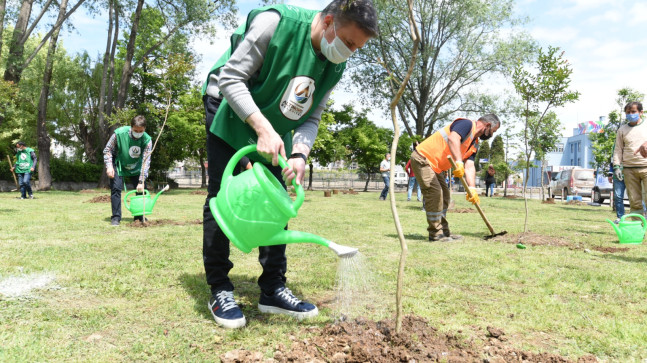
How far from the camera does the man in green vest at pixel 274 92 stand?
2.12 meters

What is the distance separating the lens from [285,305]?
2629mm

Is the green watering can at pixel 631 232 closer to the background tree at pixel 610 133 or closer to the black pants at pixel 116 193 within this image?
the black pants at pixel 116 193

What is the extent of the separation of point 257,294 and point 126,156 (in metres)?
4.71

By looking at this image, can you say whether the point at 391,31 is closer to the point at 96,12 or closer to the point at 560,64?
the point at 96,12

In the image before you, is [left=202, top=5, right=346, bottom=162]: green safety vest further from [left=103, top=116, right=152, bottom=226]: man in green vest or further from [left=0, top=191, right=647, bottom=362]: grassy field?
[left=103, top=116, right=152, bottom=226]: man in green vest

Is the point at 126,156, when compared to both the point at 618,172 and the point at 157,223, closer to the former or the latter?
the point at 157,223

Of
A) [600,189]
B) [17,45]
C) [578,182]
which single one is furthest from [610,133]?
[17,45]

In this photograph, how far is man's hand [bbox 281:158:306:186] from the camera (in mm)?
2035

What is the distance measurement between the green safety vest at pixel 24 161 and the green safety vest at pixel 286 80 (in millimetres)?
13510

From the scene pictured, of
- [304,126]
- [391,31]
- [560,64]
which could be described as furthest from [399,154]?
[304,126]

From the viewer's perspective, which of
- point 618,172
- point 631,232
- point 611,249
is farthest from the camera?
point 618,172

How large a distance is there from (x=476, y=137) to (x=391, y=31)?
21126 millimetres

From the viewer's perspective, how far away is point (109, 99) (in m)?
21.6

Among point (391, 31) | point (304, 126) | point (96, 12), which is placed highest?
point (391, 31)
